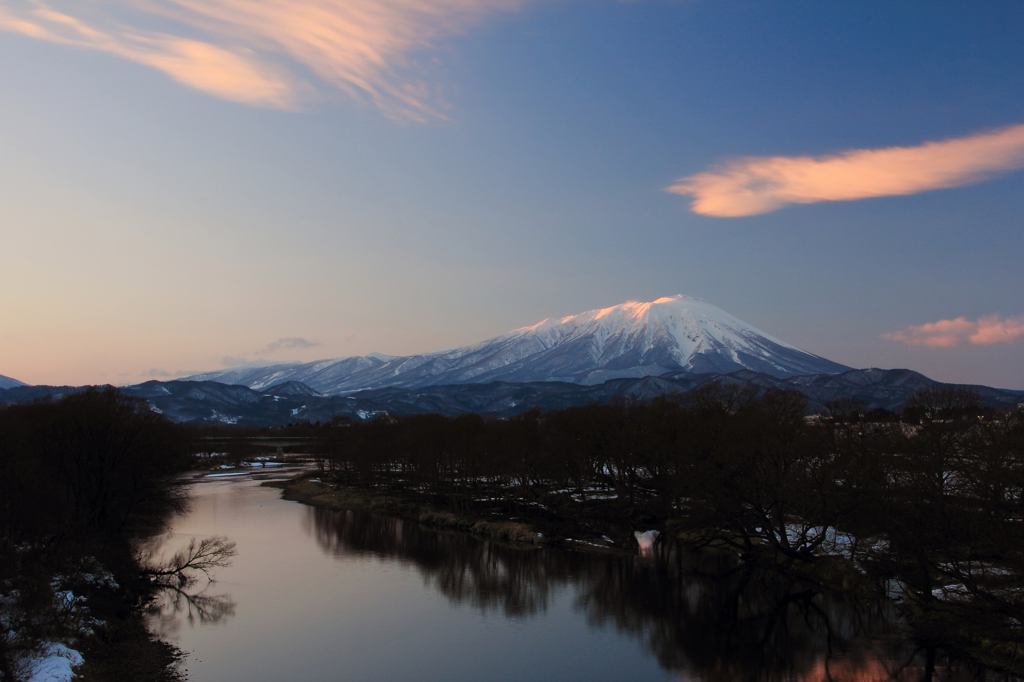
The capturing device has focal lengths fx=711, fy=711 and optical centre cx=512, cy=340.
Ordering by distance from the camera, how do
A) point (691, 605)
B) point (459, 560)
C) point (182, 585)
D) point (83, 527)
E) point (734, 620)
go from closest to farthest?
point (734, 620), point (691, 605), point (182, 585), point (83, 527), point (459, 560)

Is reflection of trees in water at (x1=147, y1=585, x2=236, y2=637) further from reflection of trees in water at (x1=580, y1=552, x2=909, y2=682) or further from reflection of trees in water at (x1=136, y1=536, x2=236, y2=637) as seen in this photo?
reflection of trees in water at (x1=580, y1=552, x2=909, y2=682)

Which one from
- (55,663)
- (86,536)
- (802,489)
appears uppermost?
(802,489)

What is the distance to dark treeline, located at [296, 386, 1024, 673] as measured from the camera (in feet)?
87.9

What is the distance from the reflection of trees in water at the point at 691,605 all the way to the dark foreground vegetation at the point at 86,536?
1260 cm

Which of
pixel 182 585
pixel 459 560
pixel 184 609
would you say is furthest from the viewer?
pixel 459 560

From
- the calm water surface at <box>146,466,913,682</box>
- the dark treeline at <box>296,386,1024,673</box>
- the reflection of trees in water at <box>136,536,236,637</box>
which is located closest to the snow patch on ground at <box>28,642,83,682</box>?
the calm water surface at <box>146,466,913,682</box>

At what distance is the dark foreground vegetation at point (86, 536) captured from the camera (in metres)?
23.8

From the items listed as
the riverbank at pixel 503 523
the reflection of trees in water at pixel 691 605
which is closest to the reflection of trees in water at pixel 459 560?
the reflection of trees in water at pixel 691 605

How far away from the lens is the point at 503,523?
53656 mm

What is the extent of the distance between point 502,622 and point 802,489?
18.6 meters

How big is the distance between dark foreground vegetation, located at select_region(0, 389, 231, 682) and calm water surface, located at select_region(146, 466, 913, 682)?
2.17m

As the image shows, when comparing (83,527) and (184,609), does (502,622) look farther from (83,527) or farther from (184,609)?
(83,527)

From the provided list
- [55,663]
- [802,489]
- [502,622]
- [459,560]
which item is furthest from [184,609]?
[802,489]

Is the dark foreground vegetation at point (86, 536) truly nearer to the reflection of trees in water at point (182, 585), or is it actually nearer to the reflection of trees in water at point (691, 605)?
the reflection of trees in water at point (182, 585)
